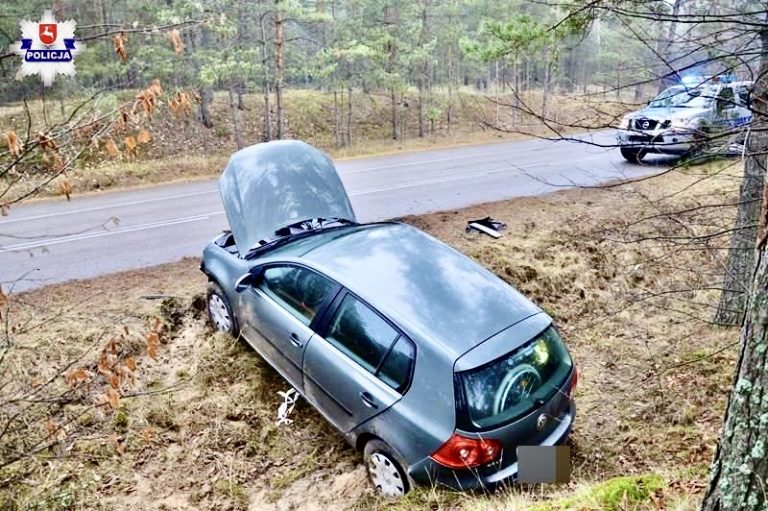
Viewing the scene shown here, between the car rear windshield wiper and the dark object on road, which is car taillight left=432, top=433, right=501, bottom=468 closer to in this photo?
the car rear windshield wiper

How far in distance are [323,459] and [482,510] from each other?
6.12 feet

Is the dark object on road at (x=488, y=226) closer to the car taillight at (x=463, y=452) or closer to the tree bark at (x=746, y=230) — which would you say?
the tree bark at (x=746, y=230)

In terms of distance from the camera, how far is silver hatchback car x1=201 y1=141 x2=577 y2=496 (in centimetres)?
369

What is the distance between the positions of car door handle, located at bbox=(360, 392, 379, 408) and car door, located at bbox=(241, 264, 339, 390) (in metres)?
0.84

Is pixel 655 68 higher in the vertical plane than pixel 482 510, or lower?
higher

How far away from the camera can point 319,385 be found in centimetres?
460

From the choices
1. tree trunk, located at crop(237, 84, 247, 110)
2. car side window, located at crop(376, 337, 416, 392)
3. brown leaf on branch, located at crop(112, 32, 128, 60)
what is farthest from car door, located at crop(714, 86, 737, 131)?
tree trunk, located at crop(237, 84, 247, 110)

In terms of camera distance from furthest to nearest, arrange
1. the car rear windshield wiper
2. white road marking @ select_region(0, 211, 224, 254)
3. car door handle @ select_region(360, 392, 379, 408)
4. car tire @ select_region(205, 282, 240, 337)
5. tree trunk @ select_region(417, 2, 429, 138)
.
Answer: tree trunk @ select_region(417, 2, 429, 138), white road marking @ select_region(0, 211, 224, 254), car tire @ select_region(205, 282, 240, 337), the car rear windshield wiper, car door handle @ select_region(360, 392, 379, 408)

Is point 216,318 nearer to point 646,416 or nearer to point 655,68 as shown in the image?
point 646,416

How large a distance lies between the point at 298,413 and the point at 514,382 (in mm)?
2415

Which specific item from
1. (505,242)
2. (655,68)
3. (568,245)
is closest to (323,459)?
(655,68)

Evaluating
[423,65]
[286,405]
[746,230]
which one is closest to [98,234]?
[286,405]

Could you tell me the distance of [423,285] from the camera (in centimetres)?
434

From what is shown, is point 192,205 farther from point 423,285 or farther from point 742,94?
point 742,94
